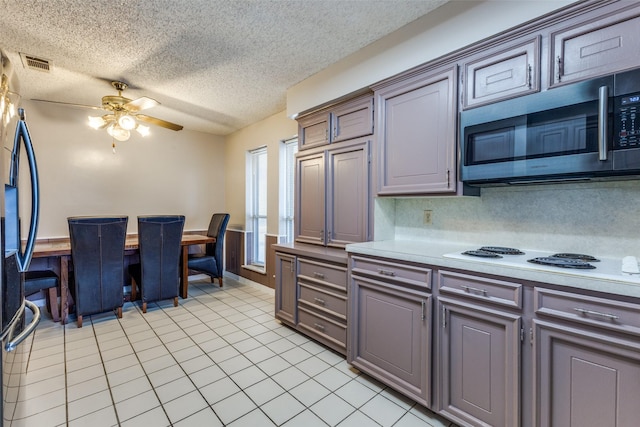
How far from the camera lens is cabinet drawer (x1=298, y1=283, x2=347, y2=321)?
2.39 meters

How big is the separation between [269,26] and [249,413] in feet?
8.64

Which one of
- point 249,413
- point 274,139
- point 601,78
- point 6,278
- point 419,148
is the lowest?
point 249,413

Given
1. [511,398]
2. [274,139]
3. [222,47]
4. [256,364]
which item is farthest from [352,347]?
[274,139]

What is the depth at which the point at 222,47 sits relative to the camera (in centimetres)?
245

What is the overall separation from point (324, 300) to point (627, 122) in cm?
216

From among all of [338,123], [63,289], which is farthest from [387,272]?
[63,289]

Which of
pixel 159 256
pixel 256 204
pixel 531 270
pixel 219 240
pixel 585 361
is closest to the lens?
pixel 585 361

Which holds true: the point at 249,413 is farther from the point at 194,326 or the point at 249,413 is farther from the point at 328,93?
the point at 328,93

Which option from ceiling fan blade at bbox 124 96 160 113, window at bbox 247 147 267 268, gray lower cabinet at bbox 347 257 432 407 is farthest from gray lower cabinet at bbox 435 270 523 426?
window at bbox 247 147 267 268

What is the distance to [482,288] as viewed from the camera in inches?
59.7

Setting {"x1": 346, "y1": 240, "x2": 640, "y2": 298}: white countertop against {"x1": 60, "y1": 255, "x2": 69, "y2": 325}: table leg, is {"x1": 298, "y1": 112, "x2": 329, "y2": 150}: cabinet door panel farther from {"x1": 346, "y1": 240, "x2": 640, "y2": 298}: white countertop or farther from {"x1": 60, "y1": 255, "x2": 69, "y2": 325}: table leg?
{"x1": 60, "y1": 255, "x2": 69, "y2": 325}: table leg

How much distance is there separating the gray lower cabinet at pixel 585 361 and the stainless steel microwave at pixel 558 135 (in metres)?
0.65

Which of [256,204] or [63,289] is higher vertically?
[256,204]

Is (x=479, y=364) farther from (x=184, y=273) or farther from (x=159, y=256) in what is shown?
(x=184, y=273)
